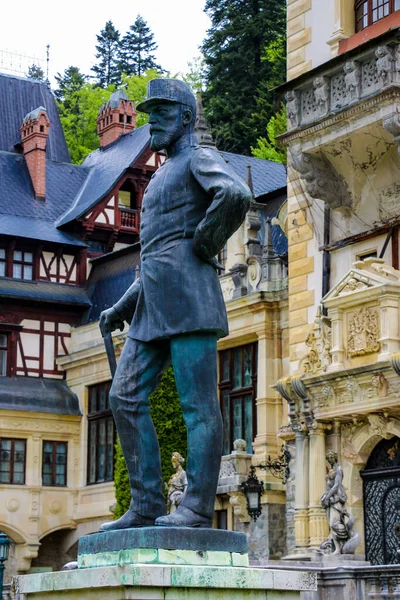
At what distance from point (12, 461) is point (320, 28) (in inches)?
725

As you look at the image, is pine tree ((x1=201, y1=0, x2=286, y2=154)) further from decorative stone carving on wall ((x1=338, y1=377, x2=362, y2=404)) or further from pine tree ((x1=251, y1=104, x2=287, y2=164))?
decorative stone carving on wall ((x1=338, y1=377, x2=362, y2=404))

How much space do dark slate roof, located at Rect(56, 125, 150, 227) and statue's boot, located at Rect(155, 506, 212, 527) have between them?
115 ft

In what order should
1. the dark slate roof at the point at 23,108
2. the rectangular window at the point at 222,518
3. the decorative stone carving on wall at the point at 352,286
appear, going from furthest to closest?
the dark slate roof at the point at 23,108 < the rectangular window at the point at 222,518 < the decorative stone carving on wall at the point at 352,286

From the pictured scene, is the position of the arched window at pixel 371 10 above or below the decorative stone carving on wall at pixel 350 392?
above

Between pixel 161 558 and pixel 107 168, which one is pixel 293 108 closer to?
pixel 161 558

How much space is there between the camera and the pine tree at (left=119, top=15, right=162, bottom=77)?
2744 inches

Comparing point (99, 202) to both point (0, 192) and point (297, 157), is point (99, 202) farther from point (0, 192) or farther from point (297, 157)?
point (297, 157)

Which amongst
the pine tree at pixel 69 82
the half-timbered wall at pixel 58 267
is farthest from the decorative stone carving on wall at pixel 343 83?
the pine tree at pixel 69 82

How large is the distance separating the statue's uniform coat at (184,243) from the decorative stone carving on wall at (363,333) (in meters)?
15.1

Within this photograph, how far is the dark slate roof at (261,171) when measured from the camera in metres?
40.1

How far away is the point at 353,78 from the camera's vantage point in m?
23.6

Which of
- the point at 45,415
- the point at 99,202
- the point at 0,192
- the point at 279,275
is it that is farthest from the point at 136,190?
the point at 279,275

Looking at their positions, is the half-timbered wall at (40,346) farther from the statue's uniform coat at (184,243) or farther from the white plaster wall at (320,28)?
the statue's uniform coat at (184,243)

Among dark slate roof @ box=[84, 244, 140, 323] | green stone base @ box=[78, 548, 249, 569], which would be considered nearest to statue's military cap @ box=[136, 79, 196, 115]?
Answer: green stone base @ box=[78, 548, 249, 569]
